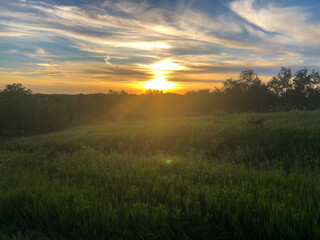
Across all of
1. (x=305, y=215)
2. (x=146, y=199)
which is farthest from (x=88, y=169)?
(x=305, y=215)

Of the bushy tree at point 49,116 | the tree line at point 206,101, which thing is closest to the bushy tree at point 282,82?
the tree line at point 206,101

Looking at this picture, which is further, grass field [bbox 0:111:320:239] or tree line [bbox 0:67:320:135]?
tree line [bbox 0:67:320:135]

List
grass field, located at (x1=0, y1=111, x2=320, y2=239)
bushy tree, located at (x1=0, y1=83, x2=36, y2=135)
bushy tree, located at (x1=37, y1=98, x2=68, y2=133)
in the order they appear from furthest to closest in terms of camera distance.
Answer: bushy tree, located at (x1=37, y1=98, x2=68, y2=133) → bushy tree, located at (x1=0, y1=83, x2=36, y2=135) → grass field, located at (x1=0, y1=111, x2=320, y2=239)

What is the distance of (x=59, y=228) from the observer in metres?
3.37

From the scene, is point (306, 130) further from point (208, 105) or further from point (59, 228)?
point (208, 105)

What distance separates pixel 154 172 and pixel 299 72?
65154mm

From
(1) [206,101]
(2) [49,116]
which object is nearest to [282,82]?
(1) [206,101]

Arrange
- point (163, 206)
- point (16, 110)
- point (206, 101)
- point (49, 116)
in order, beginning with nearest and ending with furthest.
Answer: point (163, 206)
point (16, 110)
point (49, 116)
point (206, 101)

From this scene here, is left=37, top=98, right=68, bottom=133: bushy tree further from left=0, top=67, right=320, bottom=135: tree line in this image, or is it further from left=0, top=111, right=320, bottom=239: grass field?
left=0, top=111, right=320, bottom=239: grass field

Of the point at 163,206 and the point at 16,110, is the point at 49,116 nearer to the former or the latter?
the point at 16,110

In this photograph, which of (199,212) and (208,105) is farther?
(208,105)

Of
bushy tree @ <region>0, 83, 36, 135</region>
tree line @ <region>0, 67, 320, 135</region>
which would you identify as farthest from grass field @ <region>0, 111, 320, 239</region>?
bushy tree @ <region>0, 83, 36, 135</region>

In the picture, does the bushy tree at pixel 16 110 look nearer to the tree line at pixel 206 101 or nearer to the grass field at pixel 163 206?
the tree line at pixel 206 101

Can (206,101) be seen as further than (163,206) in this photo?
Yes
